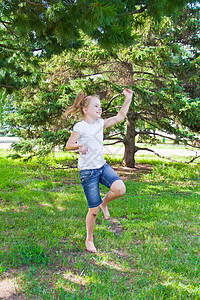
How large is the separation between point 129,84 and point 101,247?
6041 mm

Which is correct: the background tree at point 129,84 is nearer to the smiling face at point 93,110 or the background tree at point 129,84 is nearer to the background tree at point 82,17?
the background tree at point 82,17

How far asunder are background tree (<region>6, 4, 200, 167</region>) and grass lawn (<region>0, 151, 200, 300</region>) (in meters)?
2.32

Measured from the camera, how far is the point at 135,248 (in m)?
3.19

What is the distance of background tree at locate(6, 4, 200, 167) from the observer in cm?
709

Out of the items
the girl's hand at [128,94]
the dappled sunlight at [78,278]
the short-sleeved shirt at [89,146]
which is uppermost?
the girl's hand at [128,94]

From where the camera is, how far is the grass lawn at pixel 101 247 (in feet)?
7.90

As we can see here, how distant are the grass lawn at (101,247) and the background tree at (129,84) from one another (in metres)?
2.32

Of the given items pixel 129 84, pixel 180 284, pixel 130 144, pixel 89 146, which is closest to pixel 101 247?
pixel 180 284

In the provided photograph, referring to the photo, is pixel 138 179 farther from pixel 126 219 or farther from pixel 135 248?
pixel 135 248

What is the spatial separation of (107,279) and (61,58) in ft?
24.8

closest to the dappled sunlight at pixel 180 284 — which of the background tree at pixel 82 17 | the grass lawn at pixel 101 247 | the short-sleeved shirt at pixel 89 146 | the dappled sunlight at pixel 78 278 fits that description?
the grass lawn at pixel 101 247

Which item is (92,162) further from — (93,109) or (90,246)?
(90,246)

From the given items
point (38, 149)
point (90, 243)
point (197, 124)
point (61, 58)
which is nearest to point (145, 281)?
point (90, 243)

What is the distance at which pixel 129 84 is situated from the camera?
8.21 meters
